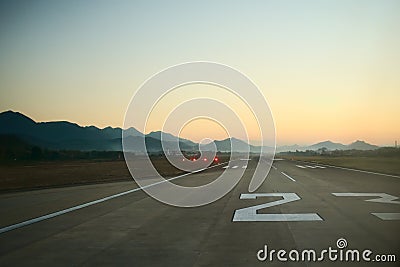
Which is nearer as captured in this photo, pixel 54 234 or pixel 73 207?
pixel 54 234

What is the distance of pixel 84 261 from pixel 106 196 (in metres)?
11.2

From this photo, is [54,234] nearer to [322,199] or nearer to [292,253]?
[292,253]

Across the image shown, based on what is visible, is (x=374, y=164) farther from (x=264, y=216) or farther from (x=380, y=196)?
(x=264, y=216)

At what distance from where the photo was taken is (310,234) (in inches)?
357

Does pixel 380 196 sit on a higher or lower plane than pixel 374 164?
lower

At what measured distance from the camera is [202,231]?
32.3ft

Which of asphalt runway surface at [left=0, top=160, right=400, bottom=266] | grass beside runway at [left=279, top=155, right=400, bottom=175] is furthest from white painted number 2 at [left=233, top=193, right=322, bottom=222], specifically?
grass beside runway at [left=279, top=155, right=400, bottom=175]

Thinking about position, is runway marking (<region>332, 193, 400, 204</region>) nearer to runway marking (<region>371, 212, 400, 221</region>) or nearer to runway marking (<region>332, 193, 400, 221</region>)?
runway marking (<region>332, 193, 400, 221</region>)

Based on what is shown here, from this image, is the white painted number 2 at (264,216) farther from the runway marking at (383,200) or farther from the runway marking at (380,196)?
the runway marking at (380,196)

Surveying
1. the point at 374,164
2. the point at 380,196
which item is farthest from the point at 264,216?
the point at 374,164

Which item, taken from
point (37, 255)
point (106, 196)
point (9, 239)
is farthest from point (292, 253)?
point (106, 196)

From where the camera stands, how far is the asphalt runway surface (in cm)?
735

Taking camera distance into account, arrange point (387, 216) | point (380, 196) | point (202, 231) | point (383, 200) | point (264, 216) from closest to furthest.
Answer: point (202, 231) < point (387, 216) < point (264, 216) < point (383, 200) < point (380, 196)

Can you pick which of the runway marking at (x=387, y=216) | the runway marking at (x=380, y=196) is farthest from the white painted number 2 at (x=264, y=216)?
the runway marking at (x=380, y=196)
